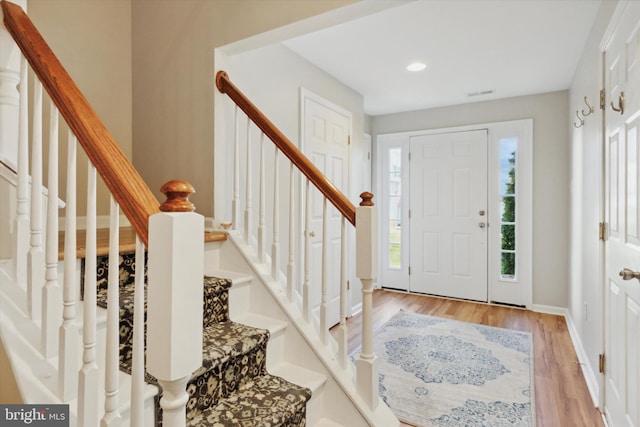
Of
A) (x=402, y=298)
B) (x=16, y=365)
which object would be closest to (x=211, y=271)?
(x=16, y=365)

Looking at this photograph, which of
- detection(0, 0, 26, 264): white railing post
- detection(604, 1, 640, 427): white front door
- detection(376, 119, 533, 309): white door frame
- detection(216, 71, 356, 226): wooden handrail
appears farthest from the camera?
detection(376, 119, 533, 309): white door frame

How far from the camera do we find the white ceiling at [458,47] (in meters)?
2.34

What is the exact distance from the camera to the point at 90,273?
0.89 m

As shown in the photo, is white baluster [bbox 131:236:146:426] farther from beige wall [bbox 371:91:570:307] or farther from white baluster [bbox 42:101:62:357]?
beige wall [bbox 371:91:570:307]

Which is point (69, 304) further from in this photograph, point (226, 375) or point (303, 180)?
point (303, 180)

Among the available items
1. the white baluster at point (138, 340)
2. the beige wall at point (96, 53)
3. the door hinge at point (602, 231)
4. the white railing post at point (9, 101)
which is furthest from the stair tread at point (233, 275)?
the door hinge at point (602, 231)

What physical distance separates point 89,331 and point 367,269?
1.03 meters

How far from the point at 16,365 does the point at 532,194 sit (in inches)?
176

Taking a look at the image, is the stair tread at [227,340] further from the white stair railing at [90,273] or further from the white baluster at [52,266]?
the white baluster at [52,266]

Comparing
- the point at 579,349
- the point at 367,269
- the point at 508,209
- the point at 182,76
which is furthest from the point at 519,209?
the point at 182,76

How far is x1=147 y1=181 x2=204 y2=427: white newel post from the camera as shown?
2.38 ft

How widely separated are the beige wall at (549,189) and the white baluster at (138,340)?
426cm

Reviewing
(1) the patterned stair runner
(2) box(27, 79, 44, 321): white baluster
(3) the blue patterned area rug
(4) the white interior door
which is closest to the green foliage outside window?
(3) the blue patterned area rug

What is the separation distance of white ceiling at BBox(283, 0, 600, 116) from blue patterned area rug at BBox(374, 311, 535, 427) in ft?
7.77
